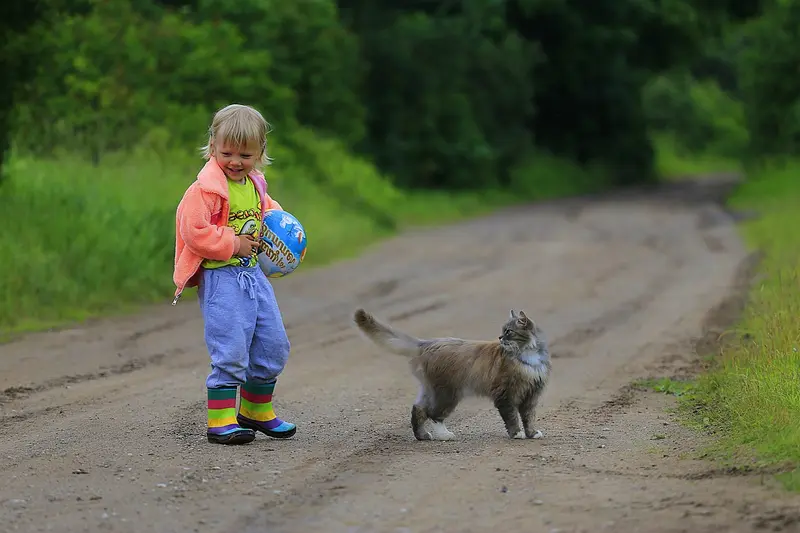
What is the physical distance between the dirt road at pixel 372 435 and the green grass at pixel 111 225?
73 cm

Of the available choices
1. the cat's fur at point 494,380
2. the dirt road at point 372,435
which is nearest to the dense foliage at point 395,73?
the dirt road at point 372,435

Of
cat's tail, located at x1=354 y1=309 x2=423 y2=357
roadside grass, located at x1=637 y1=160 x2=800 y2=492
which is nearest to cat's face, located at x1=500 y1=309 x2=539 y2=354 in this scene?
cat's tail, located at x1=354 y1=309 x2=423 y2=357

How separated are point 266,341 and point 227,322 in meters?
0.35

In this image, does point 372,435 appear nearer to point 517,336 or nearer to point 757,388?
point 517,336

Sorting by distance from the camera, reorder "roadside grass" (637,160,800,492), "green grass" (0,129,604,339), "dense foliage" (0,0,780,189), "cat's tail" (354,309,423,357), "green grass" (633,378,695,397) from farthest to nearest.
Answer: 1. "dense foliage" (0,0,780,189)
2. "green grass" (0,129,604,339)
3. "green grass" (633,378,695,397)
4. "cat's tail" (354,309,423,357)
5. "roadside grass" (637,160,800,492)

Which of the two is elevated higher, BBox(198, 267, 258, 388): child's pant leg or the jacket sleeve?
the jacket sleeve

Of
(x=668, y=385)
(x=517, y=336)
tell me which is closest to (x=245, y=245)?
(x=517, y=336)

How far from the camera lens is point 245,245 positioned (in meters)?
7.56

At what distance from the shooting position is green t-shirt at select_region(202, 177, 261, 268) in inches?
298

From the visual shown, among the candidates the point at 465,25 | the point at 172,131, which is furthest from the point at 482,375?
the point at 465,25

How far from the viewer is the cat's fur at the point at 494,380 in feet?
25.3

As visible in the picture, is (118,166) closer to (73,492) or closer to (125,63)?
(125,63)

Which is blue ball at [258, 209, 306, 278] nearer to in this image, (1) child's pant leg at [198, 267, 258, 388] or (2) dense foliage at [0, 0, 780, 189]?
(1) child's pant leg at [198, 267, 258, 388]

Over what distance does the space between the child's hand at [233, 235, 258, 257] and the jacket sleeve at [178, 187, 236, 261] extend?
3.1 inches
